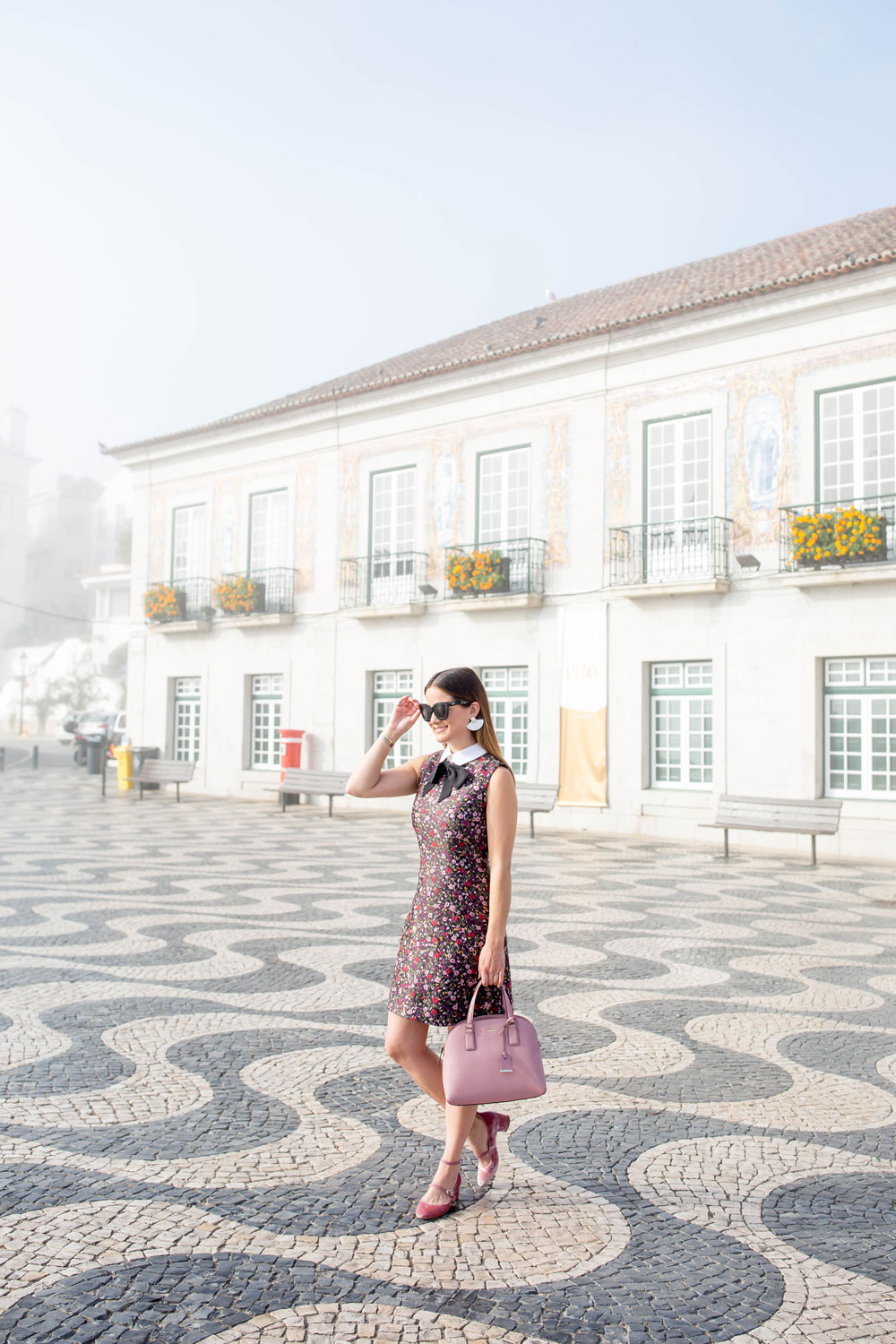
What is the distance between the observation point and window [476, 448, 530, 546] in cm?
1942

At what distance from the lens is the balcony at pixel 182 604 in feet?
79.6

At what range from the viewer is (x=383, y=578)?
21.2m

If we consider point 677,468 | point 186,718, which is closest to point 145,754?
point 186,718

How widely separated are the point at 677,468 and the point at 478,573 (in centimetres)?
369

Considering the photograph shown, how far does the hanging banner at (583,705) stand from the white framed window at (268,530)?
715 centimetres

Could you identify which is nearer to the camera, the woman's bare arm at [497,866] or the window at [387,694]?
the woman's bare arm at [497,866]

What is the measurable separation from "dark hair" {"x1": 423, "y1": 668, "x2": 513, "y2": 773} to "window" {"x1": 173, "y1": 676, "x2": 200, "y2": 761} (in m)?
21.6

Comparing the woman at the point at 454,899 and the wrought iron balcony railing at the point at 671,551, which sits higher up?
the wrought iron balcony railing at the point at 671,551

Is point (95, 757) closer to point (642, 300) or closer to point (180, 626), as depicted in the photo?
point (180, 626)

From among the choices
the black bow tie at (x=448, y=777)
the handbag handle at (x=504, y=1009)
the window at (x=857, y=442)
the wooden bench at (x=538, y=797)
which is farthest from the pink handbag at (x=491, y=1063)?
the window at (x=857, y=442)

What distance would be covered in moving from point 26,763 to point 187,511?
15.1 metres

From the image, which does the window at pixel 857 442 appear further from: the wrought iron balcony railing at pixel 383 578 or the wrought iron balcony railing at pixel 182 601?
the wrought iron balcony railing at pixel 182 601

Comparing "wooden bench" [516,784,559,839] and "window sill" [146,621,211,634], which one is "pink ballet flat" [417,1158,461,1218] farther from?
"window sill" [146,621,211,634]

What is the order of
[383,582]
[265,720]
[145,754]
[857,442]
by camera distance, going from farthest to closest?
[145,754] → [265,720] → [383,582] → [857,442]
